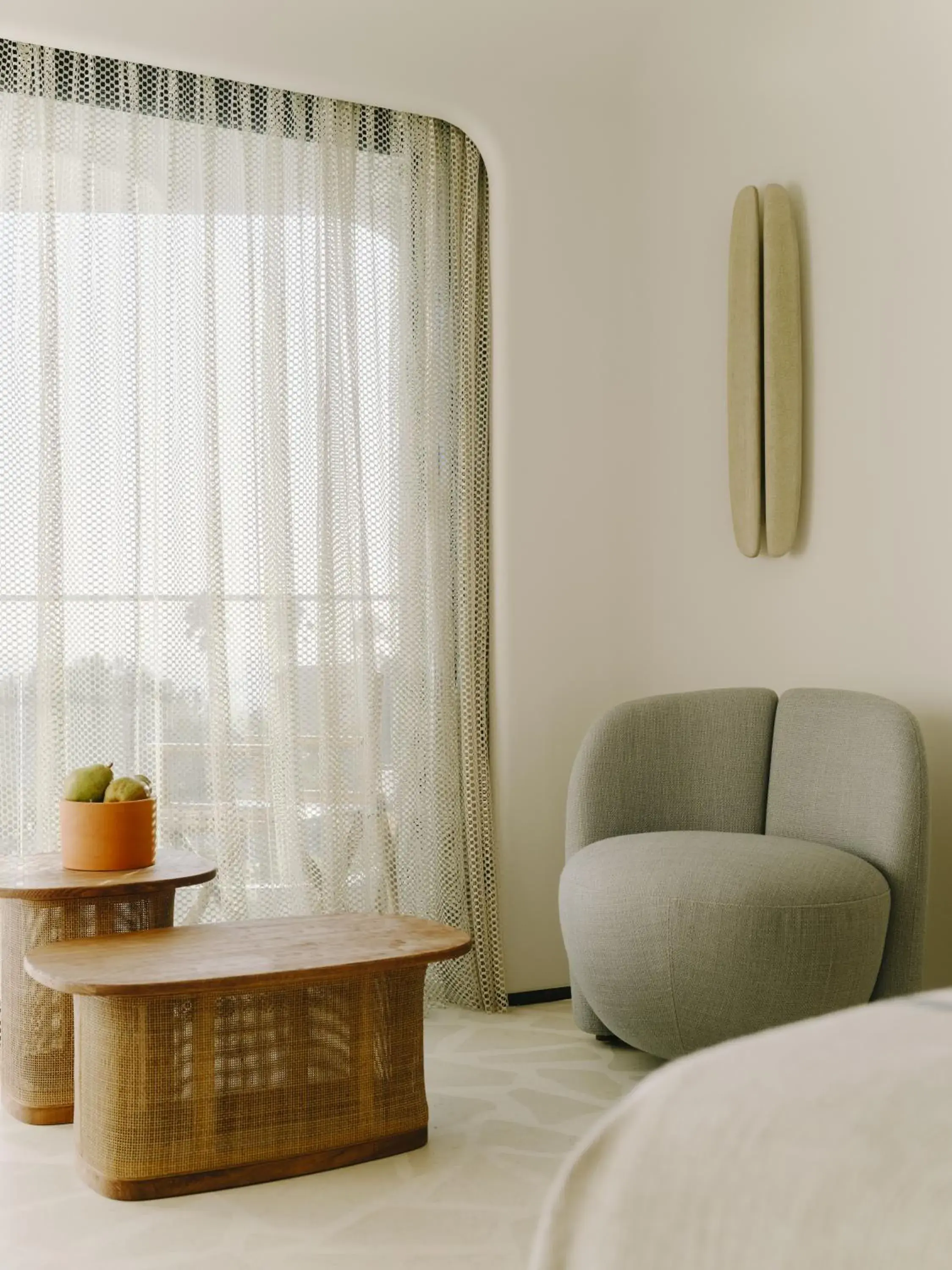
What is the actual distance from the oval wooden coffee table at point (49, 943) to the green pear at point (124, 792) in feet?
0.49

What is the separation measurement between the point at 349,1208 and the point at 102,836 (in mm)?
919

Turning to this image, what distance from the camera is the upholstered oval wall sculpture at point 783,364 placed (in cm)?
285

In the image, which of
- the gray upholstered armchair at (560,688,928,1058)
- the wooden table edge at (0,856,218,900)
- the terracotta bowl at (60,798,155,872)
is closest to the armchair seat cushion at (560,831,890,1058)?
the gray upholstered armchair at (560,688,928,1058)

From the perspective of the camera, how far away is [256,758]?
3.12 m

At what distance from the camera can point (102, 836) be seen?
247cm

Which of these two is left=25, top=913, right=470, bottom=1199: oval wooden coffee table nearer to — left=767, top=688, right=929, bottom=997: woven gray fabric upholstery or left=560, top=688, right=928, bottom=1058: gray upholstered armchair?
left=560, top=688, right=928, bottom=1058: gray upholstered armchair

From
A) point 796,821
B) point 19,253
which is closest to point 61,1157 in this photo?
point 796,821

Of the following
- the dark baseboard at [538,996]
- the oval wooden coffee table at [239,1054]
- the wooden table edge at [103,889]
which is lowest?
the dark baseboard at [538,996]

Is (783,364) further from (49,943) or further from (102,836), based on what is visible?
(49,943)

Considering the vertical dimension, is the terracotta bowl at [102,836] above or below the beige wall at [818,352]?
below

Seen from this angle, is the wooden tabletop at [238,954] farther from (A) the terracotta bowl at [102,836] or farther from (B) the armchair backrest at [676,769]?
(B) the armchair backrest at [676,769]

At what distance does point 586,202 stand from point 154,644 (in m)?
1.74

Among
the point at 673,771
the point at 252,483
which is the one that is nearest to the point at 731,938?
the point at 673,771

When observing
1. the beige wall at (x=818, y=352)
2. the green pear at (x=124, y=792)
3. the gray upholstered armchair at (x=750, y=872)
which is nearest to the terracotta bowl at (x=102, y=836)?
the green pear at (x=124, y=792)
